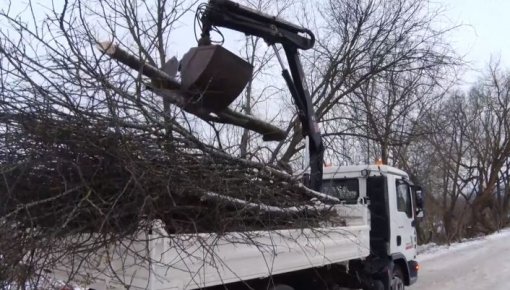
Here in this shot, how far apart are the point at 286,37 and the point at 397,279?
13.1 ft

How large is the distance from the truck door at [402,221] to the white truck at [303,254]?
14 millimetres

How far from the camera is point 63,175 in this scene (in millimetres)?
3553

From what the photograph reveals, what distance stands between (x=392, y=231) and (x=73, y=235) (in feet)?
17.8

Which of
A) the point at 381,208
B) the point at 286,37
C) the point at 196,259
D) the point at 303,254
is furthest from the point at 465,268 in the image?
the point at 196,259

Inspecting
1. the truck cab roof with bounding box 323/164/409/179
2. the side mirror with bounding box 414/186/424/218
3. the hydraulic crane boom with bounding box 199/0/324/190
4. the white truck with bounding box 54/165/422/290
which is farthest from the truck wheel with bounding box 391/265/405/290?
the hydraulic crane boom with bounding box 199/0/324/190

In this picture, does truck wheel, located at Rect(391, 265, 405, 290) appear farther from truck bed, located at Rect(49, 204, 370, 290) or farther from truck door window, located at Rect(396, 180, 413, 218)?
truck bed, located at Rect(49, 204, 370, 290)

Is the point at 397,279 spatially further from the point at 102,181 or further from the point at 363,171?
the point at 102,181

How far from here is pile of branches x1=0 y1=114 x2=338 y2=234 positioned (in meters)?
3.44

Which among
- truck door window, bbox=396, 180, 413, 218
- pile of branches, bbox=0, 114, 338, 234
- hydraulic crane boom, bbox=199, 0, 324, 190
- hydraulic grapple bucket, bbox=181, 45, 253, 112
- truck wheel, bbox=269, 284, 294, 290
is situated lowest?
truck wheel, bbox=269, 284, 294, 290

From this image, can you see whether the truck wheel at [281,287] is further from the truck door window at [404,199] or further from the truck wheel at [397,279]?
the truck door window at [404,199]

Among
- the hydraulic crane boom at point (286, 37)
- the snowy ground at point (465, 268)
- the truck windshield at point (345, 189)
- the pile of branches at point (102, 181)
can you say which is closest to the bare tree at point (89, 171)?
the pile of branches at point (102, 181)

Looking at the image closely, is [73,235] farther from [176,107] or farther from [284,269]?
[284,269]

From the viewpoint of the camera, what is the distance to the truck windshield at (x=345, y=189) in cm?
794

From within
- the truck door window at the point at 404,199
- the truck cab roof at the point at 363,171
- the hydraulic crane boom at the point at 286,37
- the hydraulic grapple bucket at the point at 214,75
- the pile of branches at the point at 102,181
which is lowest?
the pile of branches at the point at 102,181
